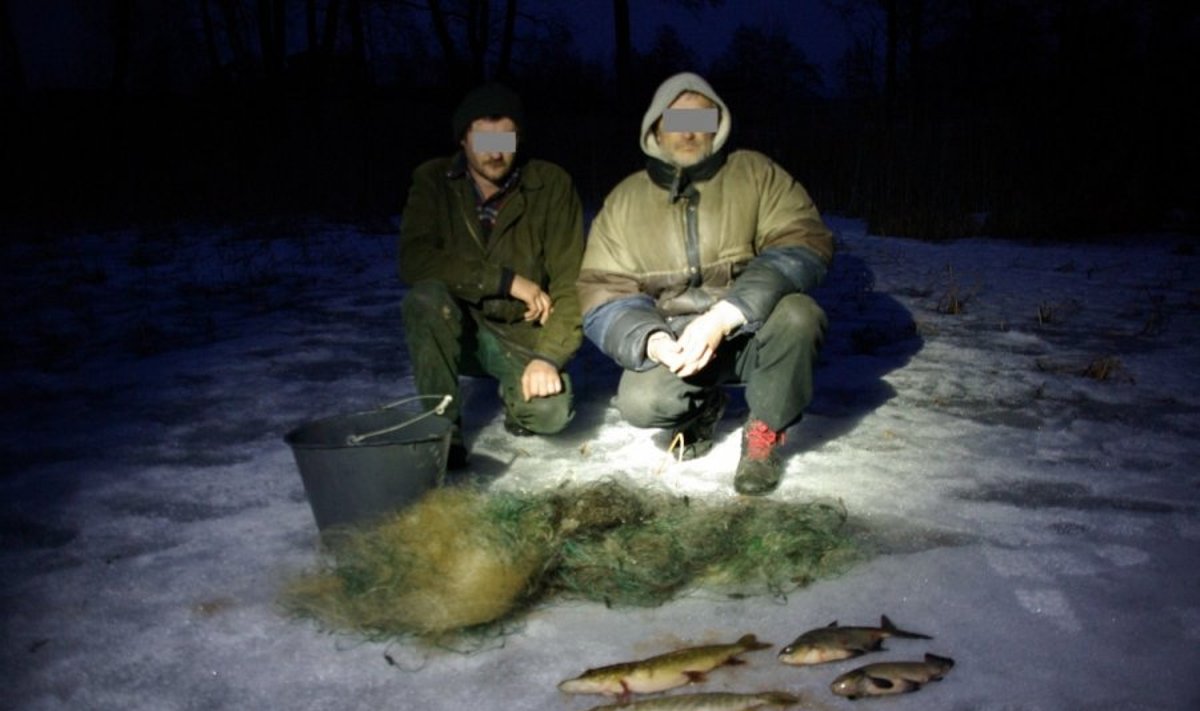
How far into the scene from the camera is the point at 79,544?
2.76 meters

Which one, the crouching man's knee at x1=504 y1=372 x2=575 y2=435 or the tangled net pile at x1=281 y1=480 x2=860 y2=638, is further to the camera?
the crouching man's knee at x1=504 y1=372 x2=575 y2=435

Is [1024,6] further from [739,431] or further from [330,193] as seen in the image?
[739,431]

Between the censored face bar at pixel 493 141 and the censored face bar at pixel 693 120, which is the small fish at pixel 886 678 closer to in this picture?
the censored face bar at pixel 693 120

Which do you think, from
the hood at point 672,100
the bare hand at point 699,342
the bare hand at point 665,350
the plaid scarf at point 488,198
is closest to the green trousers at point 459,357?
the plaid scarf at point 488,198

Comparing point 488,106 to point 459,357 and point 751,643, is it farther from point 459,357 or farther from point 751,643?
point 751,643

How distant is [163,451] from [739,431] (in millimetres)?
2463

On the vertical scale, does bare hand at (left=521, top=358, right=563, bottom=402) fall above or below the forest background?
below

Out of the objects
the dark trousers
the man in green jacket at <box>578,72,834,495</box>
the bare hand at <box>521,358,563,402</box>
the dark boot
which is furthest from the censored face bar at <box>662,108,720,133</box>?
the dark boot

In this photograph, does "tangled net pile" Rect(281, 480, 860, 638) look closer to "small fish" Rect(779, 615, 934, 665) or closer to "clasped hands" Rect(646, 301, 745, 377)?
"small fish" Rect(779, 615, 934, 665)

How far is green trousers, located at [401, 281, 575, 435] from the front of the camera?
3234mm

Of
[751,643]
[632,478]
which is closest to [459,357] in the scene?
[632,478]

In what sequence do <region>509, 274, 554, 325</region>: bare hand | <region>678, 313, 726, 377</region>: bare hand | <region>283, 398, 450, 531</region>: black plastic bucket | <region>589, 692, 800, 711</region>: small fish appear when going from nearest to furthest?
<region>589, 692, 800, 711</region>: small fish
<region>283, 398, 450, 531</region>: black plastic bucket
<region>678, 313, 726, 377</region>: bare hand
<region>509, 274, 554, 325</region>: bare hand

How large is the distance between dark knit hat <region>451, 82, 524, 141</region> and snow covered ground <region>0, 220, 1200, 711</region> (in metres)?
1.34

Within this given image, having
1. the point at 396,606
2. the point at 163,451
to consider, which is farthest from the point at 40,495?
the point at 396,606
